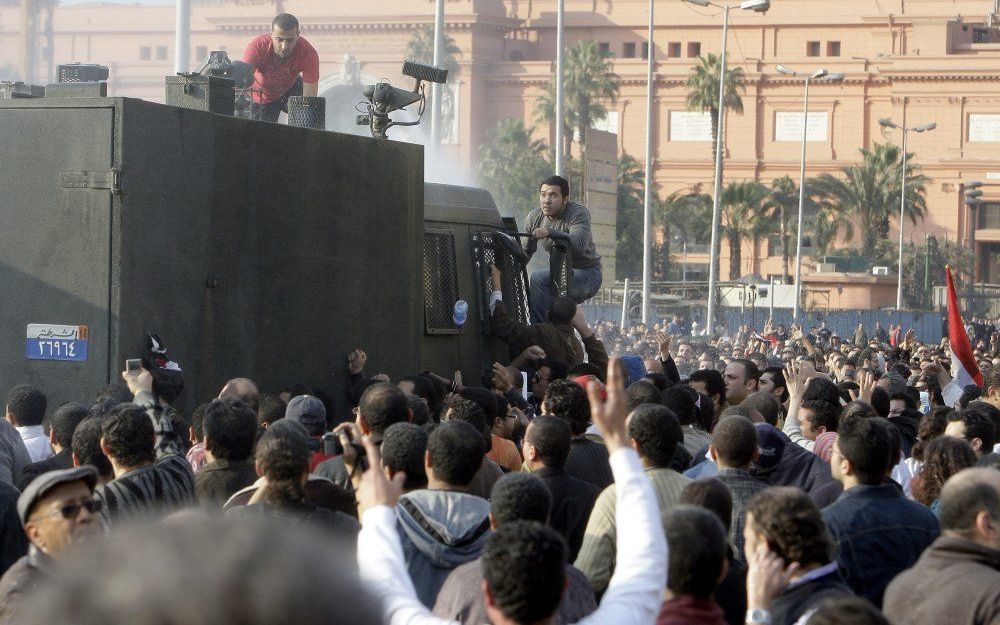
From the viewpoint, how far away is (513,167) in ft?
270

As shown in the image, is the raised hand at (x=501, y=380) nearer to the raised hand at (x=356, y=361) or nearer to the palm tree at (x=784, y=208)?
the raised hand at (x=356, y=361)

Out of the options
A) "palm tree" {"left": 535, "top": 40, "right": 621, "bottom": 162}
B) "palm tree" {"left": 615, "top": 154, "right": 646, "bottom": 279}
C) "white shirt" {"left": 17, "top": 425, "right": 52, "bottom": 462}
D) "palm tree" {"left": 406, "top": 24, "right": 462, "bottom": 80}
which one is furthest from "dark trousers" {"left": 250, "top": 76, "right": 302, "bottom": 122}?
"palm tree" {"left": 535, "top": 40, "right": 621, "bottom": 162}

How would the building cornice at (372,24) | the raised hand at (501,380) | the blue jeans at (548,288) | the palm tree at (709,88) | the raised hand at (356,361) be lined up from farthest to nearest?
the building cornice at (372,24)
the palm tree at (709,88)
the blue jeans at (548,288)
the raised hand at (501,380)
the raised hand at (356,361)

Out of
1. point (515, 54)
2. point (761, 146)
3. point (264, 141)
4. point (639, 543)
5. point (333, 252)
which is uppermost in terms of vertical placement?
point (515, 54)

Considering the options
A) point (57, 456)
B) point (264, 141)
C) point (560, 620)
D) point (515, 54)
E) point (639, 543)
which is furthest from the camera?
point (515, 54)

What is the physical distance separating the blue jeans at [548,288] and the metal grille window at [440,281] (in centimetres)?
114

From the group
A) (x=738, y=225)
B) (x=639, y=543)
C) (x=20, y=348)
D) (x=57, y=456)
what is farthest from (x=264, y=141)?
(x=738, y=225)

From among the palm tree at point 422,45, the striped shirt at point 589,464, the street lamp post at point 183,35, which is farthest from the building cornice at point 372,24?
the striped shirt at point 589,464

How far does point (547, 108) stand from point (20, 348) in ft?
271

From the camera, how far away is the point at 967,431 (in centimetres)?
794

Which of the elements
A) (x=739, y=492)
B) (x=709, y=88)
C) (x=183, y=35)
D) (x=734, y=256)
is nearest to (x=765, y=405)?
(x=739, y=492)

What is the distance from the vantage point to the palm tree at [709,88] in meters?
81.8

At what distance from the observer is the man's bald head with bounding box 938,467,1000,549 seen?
4.56m

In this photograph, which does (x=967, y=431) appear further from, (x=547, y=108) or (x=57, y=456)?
(x=547, y=108)
